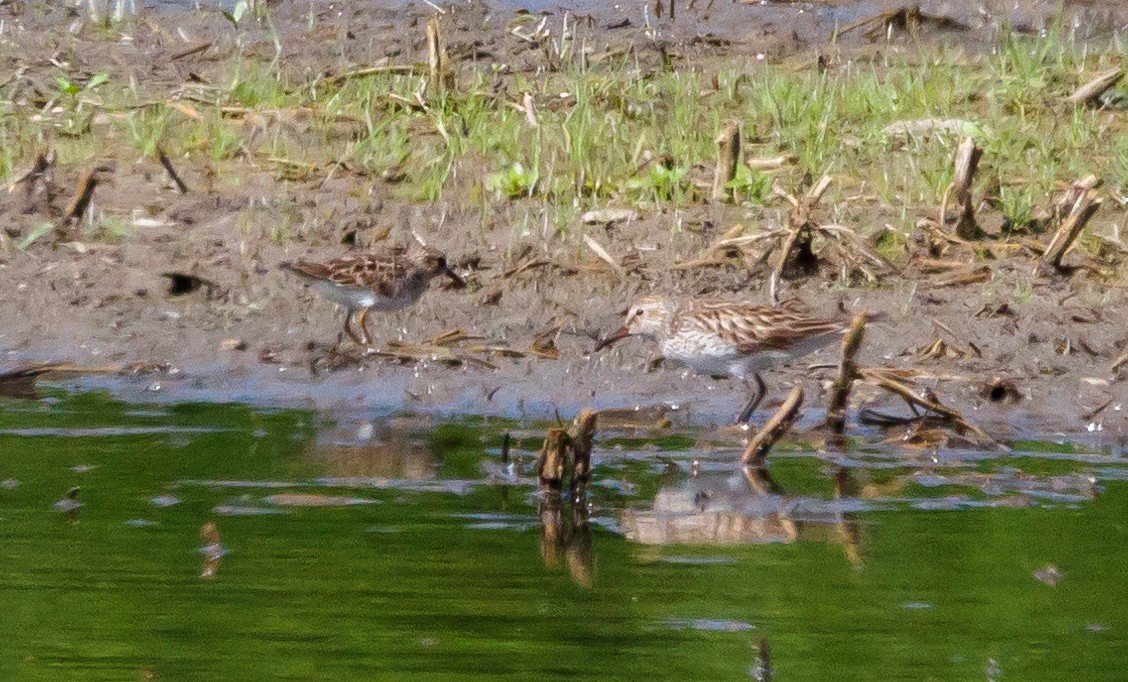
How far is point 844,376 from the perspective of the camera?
855 centimetres

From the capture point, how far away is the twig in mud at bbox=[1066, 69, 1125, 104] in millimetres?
12648

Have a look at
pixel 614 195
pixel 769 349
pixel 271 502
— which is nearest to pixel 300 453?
pixel 271 502

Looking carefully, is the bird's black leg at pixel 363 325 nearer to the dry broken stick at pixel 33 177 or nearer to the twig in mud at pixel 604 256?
the twig in mud at pixel 604 256

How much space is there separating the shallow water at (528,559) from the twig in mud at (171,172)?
2.97m

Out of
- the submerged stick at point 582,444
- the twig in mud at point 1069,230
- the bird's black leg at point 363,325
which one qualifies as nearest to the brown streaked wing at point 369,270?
the bird's black leg at point 363,325

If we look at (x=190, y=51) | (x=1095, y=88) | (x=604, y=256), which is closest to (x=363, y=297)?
(x=604, y=256)

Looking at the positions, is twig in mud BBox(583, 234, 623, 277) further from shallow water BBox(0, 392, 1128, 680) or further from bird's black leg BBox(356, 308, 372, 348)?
shallow water BBox(0, 392, 1128, 680)

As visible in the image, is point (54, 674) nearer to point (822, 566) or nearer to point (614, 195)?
point (822, 566)

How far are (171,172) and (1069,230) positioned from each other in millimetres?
4679

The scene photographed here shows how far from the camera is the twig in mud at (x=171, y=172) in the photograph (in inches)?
460

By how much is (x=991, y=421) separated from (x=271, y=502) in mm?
3171

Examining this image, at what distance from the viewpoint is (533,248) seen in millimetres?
10898

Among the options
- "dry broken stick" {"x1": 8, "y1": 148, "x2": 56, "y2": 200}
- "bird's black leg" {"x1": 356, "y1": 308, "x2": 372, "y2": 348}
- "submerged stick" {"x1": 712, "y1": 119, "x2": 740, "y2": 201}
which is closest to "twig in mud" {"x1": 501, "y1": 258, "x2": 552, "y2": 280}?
"bird's black leg" {"x1": 356, "y1": 308, "x2": 372, "y2": 348}

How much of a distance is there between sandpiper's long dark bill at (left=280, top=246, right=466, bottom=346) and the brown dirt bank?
0.79 ft
